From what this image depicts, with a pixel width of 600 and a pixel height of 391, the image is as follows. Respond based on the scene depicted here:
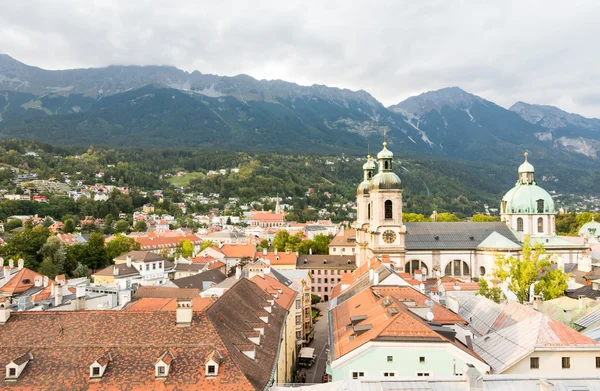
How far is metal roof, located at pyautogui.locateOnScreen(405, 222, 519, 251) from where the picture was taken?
7438cm

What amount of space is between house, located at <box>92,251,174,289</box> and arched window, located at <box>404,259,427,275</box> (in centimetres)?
3580

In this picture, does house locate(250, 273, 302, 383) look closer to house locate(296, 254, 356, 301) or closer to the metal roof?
the metal roof

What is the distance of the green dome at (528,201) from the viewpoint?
268ft

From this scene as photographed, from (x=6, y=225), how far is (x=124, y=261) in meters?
71.2

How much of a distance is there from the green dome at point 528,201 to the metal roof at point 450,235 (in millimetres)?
5839

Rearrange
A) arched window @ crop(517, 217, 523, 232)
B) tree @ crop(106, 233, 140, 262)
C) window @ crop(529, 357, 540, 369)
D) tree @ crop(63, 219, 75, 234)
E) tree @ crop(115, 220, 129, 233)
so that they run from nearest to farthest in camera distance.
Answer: window @ crop(529, 357, 540, 369) < arched window @ crop(517, 217, 523, 232) < tree @ crop(106, 233, 140, 262) < tree @ crop(63, 219, 75, 234) < tree @ crop(115, 220, 129, 233)

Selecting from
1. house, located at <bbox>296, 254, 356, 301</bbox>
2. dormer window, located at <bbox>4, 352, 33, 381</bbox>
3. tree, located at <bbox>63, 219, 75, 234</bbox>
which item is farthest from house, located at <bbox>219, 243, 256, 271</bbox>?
dormer window, located at <bbox>4, 352, 33, 381</bbox>

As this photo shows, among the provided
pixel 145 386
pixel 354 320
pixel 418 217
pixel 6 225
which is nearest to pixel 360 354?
pixel 354 320

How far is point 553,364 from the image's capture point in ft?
85.5

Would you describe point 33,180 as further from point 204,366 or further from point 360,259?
point 204,366

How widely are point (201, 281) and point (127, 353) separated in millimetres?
A: 43379

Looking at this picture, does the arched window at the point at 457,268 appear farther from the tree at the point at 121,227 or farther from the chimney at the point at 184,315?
the tree at the point at 121,227

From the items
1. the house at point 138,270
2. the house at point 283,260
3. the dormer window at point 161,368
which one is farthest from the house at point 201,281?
the dormer window at point 161,368

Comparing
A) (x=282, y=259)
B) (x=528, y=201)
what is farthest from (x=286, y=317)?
(x=528, y=201)
